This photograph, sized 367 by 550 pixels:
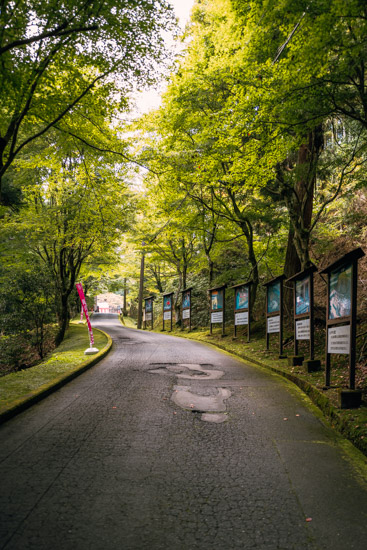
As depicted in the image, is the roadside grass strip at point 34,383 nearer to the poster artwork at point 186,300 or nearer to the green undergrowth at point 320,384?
the green undergrowth at point 320,384

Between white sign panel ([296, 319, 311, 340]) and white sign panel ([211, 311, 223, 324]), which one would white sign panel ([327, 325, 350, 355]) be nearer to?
white sign panel ([296, 319, 311, 340])

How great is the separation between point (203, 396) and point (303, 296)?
153 inches

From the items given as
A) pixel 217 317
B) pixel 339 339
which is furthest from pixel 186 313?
pixel 339 339

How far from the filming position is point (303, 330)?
28.2 ft

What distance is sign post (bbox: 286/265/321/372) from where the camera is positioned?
792cm

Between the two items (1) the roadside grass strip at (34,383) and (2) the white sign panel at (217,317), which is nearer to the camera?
(1) the roadside grass strip at (34,383)

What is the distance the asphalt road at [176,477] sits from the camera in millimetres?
2373

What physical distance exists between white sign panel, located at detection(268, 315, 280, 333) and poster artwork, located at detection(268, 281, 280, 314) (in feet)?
0.79

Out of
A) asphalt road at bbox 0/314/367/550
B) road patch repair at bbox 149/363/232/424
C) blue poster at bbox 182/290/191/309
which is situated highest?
blue poster at bbox 182/290/191/309

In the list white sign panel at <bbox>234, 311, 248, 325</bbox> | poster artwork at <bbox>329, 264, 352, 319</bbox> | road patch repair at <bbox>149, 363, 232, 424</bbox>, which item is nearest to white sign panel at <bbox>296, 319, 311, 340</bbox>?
road patch repair at <bbox>149, 363, 232, 424</bbox>

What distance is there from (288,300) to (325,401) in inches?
323

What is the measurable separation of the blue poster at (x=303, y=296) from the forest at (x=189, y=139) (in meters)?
0.73

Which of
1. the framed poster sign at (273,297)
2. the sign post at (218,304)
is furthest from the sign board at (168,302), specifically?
the framed poster sign at (273,297)

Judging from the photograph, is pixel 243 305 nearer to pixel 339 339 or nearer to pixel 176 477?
pixel 339 339
